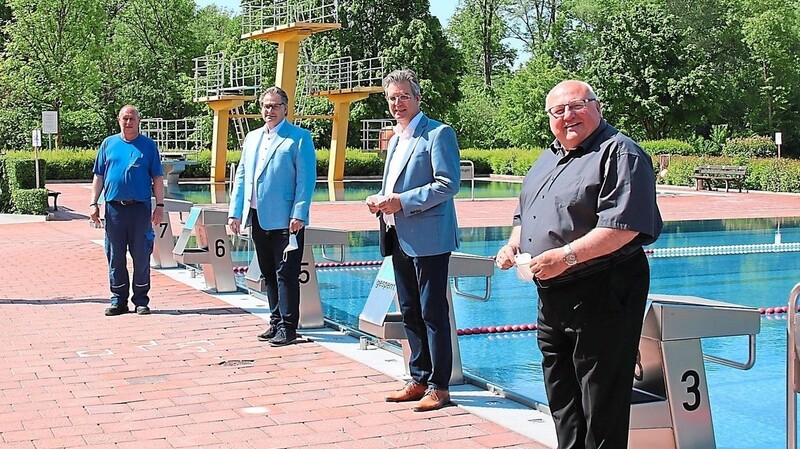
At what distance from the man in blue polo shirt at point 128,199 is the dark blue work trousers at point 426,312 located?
11.8 ft

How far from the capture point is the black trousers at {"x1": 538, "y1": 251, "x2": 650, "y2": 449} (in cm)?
350

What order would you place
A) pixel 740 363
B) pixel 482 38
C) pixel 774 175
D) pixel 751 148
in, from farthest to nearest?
1. pixel 482 38
2. pixel 751 148
3. pixel 774 175
4. pixel 740 363

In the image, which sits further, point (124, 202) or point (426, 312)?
point (124, 202)

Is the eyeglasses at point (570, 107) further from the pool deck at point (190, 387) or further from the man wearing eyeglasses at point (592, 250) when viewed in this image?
the pool deck at point (190, 387)

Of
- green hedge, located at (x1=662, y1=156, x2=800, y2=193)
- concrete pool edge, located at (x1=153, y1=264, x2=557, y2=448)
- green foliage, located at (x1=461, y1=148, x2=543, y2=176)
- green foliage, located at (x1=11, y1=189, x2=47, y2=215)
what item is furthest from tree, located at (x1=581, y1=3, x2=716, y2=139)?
concrete pool edge, located at (x1=153, y1=264, x2=557, y2=448)

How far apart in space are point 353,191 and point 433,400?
94.9ft

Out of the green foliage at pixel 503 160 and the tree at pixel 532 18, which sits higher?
the tree at pixel 532 18

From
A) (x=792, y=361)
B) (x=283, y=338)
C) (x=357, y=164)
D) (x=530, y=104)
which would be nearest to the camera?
(x=792, y=361)

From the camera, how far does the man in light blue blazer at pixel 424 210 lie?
17.4 feet

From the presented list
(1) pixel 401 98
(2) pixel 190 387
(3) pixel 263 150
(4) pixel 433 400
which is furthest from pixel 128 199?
(4) pixel 433 400

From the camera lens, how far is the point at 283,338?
726cm

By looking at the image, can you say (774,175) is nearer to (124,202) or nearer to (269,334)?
(124,202)

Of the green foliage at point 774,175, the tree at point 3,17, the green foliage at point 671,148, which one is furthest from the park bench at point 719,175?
the tree at point 3,17

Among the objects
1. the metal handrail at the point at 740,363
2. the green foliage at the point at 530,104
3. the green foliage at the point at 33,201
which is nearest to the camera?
the metal handrail at the point at 740,363
